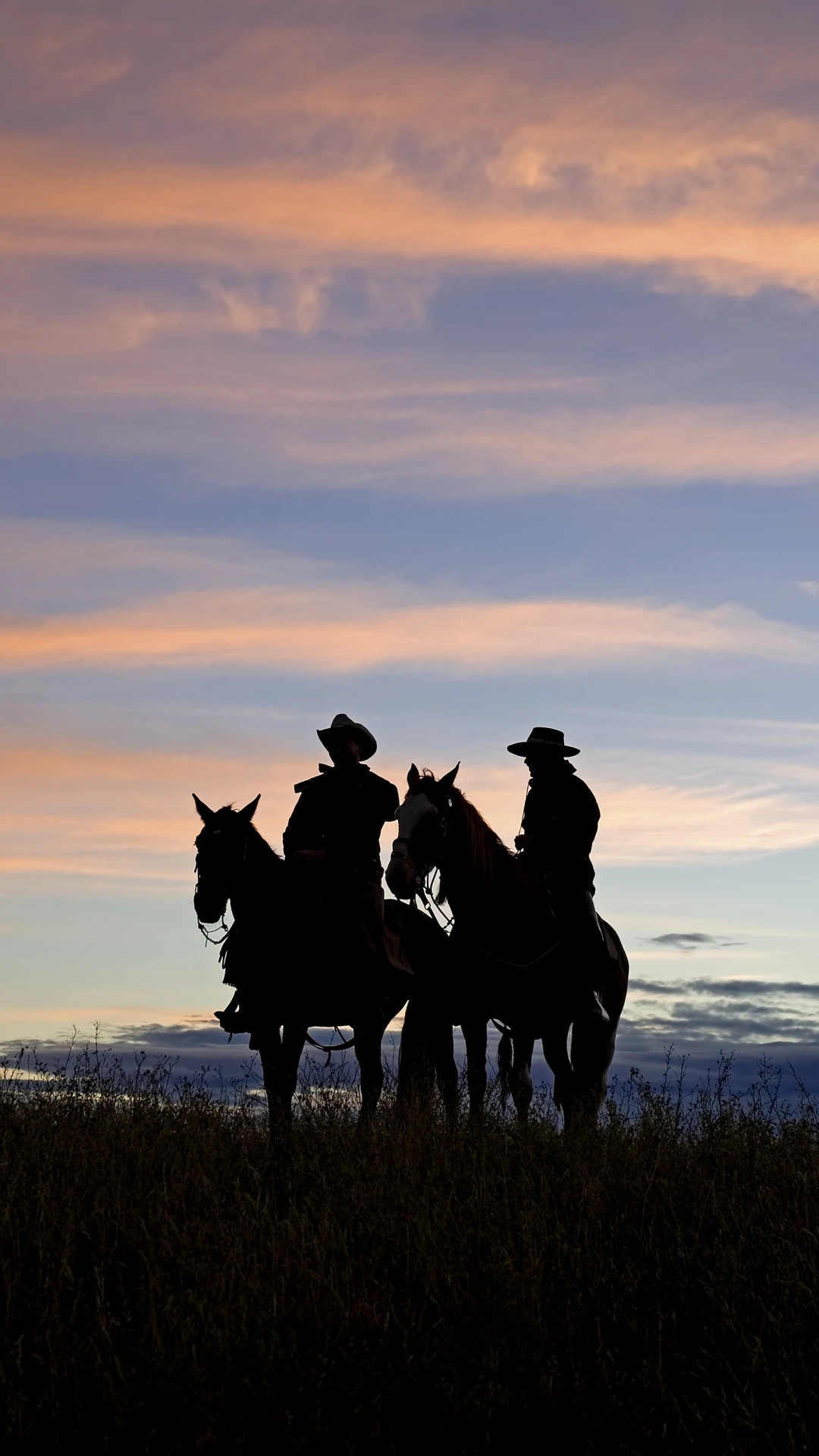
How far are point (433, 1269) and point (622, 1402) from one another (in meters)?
1.41

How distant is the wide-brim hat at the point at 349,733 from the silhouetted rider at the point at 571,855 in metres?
1.66

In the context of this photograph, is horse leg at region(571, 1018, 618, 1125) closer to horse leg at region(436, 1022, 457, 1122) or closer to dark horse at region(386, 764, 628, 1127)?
dark horse at region(386, 764, 628, 1127)

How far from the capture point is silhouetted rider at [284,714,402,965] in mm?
12797

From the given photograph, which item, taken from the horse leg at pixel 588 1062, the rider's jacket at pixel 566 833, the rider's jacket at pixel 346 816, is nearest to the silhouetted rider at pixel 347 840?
Answer: the rider's jacket at pixel 346 816

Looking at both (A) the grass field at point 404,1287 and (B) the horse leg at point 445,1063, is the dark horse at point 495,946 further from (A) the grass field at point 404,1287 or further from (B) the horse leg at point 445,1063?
(A) the grass field at point 404,1287

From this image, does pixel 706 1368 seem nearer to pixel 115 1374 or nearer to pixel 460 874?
pixel 115 1374

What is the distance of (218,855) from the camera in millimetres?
12133

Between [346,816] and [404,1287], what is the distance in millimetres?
5357

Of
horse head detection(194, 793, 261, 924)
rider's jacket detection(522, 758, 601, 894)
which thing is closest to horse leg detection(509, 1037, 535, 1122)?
rider's jacket detection(522, 758, 601, 894)

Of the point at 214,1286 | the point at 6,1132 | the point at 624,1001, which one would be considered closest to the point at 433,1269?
the point at 214,1286

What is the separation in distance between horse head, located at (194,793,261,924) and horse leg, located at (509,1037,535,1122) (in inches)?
133

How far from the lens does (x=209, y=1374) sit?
6.93 m

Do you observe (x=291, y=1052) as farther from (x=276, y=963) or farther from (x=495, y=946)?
(x=495, y=946)

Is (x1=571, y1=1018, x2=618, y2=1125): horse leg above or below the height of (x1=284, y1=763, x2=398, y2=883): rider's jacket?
below
